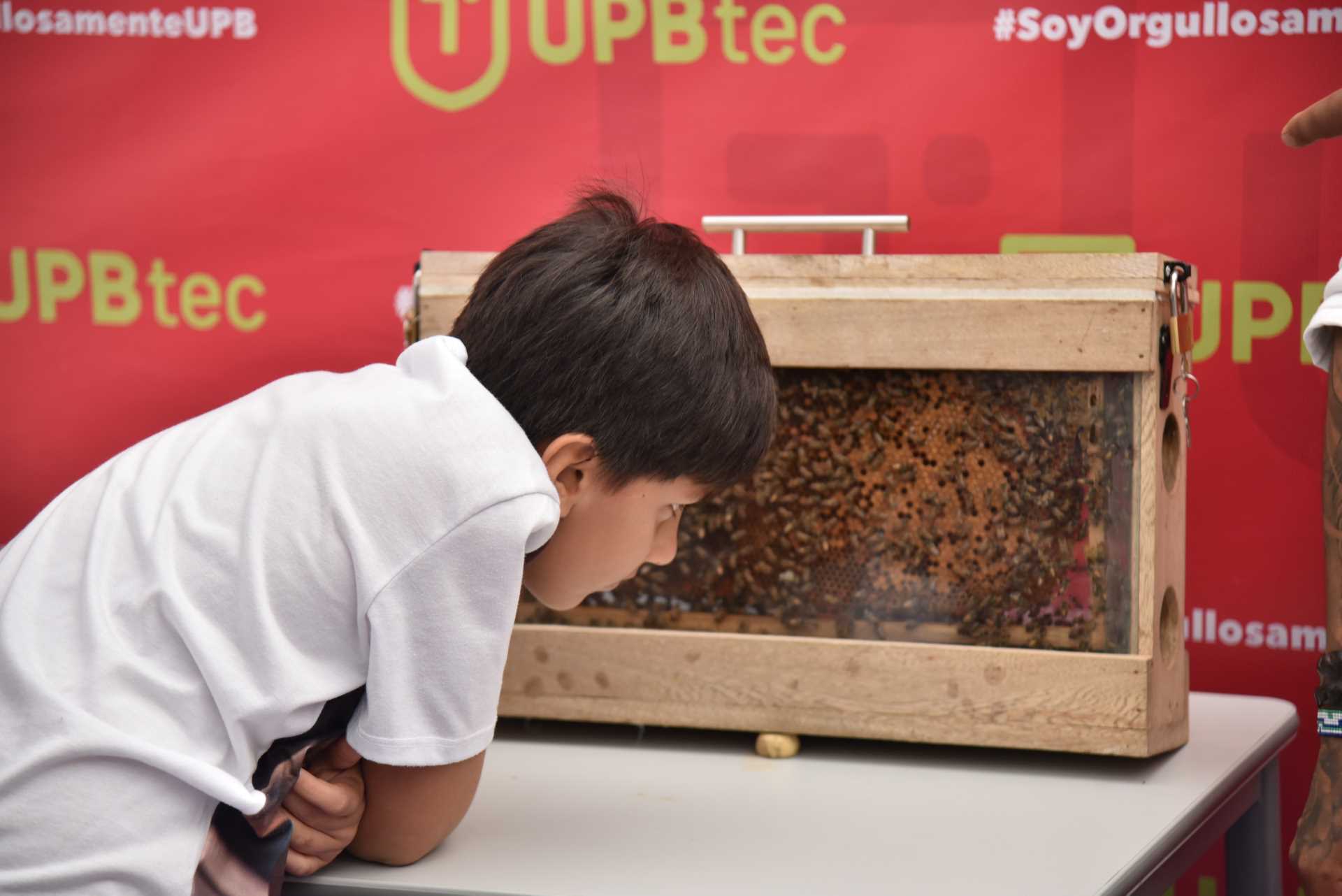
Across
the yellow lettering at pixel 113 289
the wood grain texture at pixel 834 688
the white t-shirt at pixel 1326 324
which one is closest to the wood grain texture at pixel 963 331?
the white t-shirt at pixel 1326 324

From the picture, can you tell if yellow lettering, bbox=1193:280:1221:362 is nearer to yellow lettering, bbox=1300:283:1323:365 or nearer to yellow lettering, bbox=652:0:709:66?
yellow lettering, bbox=1300:283:1323:365

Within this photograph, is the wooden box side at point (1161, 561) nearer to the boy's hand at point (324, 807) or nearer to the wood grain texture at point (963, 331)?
the wood grain texture at point (963, 331)

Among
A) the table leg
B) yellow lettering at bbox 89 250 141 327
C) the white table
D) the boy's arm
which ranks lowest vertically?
the table leg

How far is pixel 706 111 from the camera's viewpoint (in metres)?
1.43

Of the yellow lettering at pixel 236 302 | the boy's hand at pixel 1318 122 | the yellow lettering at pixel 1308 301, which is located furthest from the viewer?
the yellow lettering at pixel 236 302

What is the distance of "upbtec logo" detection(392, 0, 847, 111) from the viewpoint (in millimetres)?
1398

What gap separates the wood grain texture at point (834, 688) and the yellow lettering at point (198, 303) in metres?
0.66

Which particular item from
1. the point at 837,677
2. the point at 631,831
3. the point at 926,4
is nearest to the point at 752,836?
the point at 631,831

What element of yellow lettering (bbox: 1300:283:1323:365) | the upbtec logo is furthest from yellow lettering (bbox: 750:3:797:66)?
yellow lettering (bbox: 1300:283:1323:365)

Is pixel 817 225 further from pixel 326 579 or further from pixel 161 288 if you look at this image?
pixel 161 288

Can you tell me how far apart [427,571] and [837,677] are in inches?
16.1

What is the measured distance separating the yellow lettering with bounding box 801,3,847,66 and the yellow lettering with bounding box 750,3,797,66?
0.04 feet

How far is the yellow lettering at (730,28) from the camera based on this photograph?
4.63 feet

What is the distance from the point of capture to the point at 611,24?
1441 mm
